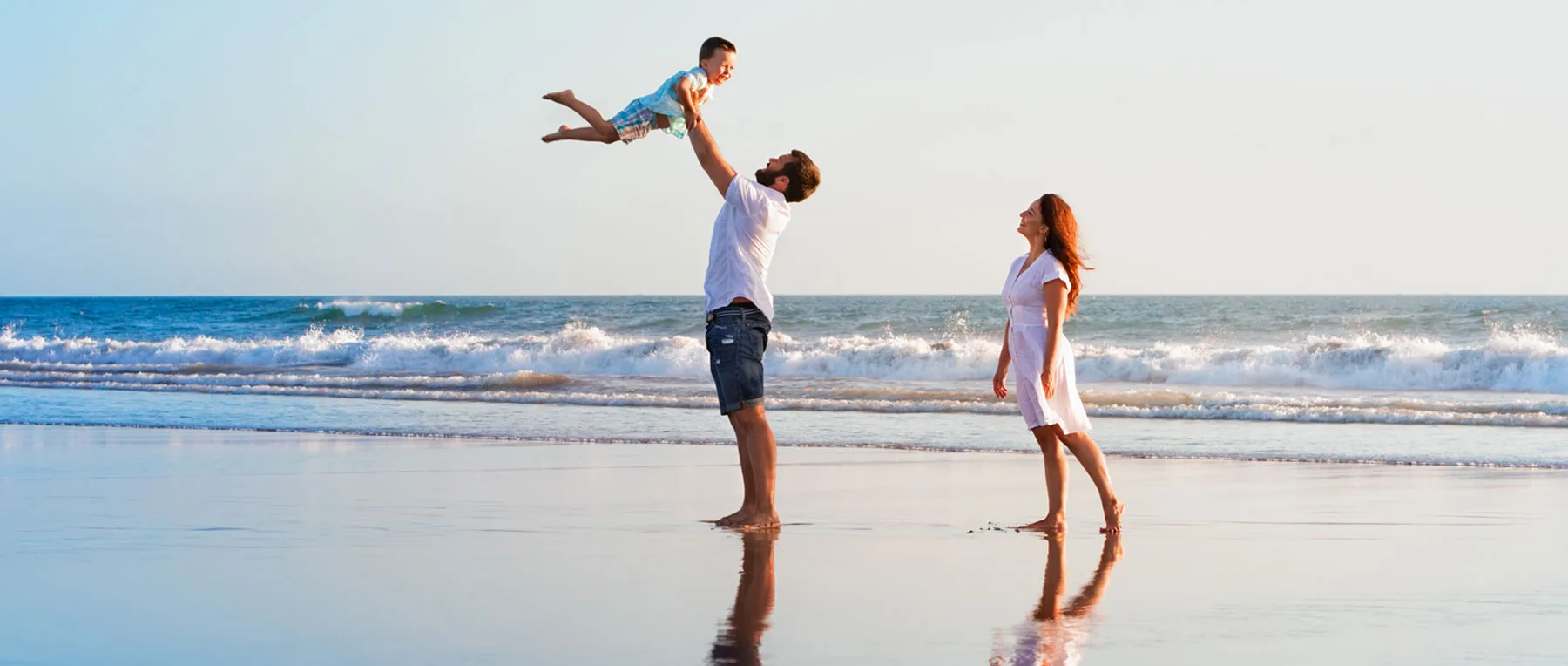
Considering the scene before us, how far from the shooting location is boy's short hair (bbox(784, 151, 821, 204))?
18.9ft

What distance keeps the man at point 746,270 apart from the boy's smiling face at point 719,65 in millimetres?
353

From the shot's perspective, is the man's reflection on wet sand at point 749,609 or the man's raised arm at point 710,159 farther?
the man's raised arm at point 710,159

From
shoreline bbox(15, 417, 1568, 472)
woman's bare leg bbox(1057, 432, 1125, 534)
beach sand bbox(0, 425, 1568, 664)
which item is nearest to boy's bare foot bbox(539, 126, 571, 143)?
beach sand bbox(0, 425, 1568, 664)

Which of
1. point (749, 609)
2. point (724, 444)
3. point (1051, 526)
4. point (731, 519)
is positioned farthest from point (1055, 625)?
point (724, 444)

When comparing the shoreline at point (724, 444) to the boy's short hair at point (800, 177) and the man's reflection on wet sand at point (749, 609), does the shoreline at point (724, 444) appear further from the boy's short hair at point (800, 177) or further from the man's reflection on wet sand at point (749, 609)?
the man's reflection on wet sand at point (749, 609)

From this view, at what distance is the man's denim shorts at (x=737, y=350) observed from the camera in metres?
5.76

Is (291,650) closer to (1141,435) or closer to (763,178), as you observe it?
(763,178)

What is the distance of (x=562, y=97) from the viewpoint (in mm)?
5375

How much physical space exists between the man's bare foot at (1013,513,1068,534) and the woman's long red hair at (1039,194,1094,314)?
0.95 meters

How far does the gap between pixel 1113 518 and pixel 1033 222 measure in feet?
4.38

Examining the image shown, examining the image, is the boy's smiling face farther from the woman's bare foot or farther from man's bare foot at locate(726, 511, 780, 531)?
man's bare foot at locate(726, 511, 780, 531)

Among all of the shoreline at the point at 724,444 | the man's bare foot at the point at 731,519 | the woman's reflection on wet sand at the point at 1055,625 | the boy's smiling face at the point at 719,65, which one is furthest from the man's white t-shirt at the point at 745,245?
the shoreline at the point at 724,444

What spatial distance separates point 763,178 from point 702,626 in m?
2.44

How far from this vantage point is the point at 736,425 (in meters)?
5.96
